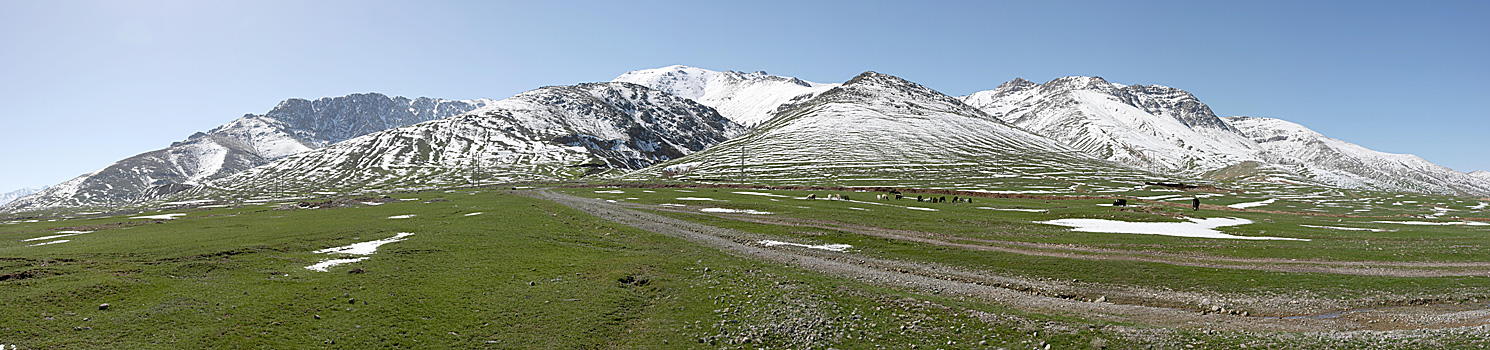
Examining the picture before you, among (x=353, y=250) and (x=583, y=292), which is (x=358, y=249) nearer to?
(x=353, y=250)

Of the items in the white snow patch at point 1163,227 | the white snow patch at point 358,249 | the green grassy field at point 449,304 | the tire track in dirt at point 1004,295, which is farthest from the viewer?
the white snow patch at point 1163,227

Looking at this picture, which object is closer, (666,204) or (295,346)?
(295,346)

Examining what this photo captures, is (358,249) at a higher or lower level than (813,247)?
higher

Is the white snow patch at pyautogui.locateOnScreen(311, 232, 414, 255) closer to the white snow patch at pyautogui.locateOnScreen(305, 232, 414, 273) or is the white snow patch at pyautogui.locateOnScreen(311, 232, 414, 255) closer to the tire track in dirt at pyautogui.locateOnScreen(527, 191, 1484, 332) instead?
the white snow patch at pyautogui.locateOnScreen(305, 232, 414, 273)

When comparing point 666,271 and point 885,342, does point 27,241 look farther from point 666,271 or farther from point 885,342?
point 885,342

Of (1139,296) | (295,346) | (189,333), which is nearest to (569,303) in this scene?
(295,346)

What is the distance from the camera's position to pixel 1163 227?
47.0 meters

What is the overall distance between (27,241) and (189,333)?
38.3 meters

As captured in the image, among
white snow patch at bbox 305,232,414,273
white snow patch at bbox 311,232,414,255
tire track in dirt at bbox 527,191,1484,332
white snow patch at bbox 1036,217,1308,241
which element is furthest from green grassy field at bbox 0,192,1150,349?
white snow patch at bbox 1036,217,1308,241

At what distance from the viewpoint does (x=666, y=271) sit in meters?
28.2

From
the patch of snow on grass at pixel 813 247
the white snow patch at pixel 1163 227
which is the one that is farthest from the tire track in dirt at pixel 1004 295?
the white snow patch at pixel 1163 227

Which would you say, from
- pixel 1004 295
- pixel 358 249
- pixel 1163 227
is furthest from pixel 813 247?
pixel 1163 227

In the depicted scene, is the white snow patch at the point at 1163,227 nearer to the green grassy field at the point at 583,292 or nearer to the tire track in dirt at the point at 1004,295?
the green grassy field at the point at 583,292

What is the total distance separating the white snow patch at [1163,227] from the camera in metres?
42.4
